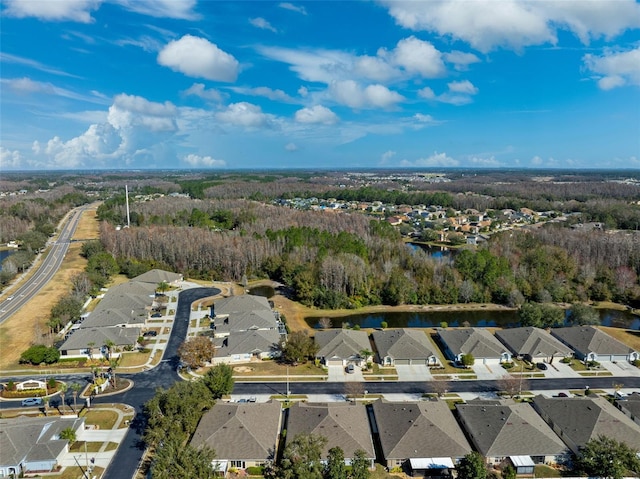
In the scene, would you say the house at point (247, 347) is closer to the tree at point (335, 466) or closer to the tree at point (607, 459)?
the tree at point (335, 466)

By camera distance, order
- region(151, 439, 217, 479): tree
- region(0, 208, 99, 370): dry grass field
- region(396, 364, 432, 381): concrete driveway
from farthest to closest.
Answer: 1. region(0, 208, 99, 370): dry grass field
2. region(396, 364, 432, 381): concrete driveway
3. region(151, 439, 217, 479): tree

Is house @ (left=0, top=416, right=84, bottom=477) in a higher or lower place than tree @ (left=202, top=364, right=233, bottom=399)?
lower

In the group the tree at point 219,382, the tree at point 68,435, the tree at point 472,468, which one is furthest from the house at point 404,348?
the tree at point 68,435

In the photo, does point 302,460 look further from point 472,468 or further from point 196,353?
point 196,353

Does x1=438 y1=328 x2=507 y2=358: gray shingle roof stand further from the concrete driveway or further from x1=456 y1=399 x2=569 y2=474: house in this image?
x1=456 y1=399 x2=569 y2=474: house

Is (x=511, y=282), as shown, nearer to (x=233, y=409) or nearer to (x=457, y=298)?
(x=457, y=298)

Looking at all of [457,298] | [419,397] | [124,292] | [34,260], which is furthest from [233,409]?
[34,260]

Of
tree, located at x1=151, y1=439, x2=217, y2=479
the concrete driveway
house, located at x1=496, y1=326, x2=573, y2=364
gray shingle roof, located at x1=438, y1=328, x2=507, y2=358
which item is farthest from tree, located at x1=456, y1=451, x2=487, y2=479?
house, located at x1=496, y1=326, x2=573, y2=364
